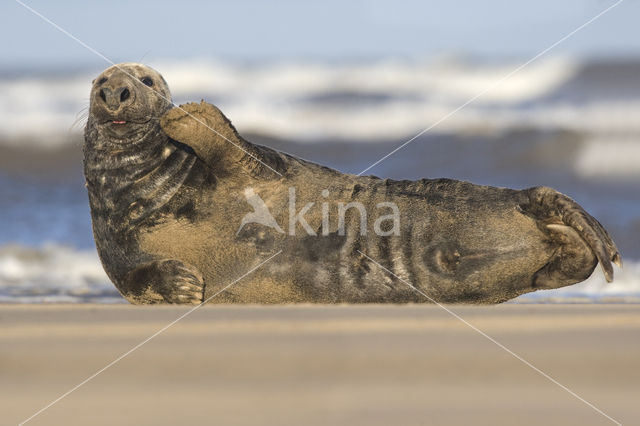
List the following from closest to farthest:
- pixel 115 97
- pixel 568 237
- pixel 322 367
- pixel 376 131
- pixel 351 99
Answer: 1. pixel 322 367
2. pixel 568 237
3. pixel 115 97
4. pixel 376 131
5. pixel 351 99

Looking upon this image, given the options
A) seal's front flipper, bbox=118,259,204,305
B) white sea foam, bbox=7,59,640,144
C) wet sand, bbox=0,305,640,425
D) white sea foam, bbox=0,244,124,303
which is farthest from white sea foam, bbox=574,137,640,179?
wet sand, bbox=0,305,640,425

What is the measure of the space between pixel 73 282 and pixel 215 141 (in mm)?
3464

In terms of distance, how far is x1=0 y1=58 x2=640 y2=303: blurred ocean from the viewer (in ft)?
32.6

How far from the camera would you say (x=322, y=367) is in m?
3.30

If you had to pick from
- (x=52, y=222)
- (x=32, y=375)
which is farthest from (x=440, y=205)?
(x=52, y=222)

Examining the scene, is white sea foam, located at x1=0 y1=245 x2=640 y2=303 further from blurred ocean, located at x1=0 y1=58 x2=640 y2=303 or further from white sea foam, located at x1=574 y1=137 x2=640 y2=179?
white sea foam, located at x1=574 y1=137 x2=640 y2=179

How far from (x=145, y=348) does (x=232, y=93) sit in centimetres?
1467

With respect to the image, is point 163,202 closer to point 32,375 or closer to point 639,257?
point 32,375

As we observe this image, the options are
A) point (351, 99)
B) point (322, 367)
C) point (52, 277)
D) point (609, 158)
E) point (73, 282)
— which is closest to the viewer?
point (322, 367)

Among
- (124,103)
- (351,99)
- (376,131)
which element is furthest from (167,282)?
(351,99)

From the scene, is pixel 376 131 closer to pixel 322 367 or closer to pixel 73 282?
pixel 73 282

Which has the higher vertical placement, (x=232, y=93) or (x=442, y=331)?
(x=232, y=93)

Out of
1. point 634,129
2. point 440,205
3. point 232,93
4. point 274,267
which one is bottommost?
point 274,267

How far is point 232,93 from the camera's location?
17.8m
